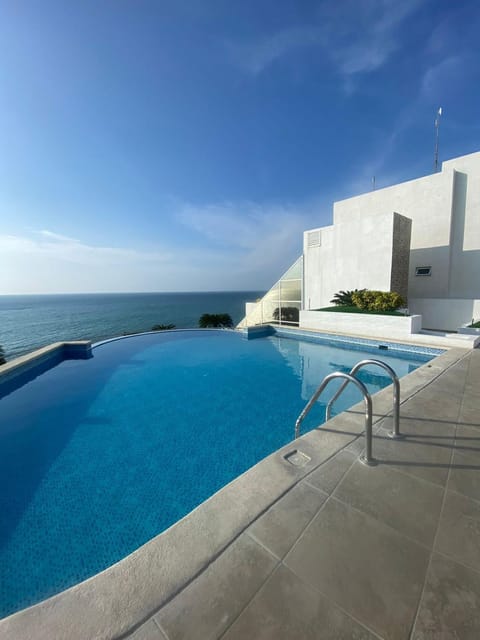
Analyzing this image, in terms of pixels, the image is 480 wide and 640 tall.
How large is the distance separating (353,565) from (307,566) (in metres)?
0.30

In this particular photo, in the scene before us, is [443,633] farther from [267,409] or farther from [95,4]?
[95,4]

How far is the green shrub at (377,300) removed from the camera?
38.3 feet

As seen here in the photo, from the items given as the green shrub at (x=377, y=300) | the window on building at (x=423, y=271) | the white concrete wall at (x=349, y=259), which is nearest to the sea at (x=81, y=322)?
the white concrete wall at (x=349, y=259)

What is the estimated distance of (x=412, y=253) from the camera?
1520 centimetres

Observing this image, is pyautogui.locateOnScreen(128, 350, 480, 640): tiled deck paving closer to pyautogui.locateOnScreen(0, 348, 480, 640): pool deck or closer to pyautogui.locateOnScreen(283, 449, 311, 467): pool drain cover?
pyautogui.locateOnScreen(0, 348, 480, 640): pool deck

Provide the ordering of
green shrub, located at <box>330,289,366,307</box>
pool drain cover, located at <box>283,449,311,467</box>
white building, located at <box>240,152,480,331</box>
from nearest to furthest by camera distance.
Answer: pool drain cover, located at <box>283,449,311,467</box> → white building, located at <box>240,152,480,331</box> → green shrub, located at <box>330,289,366,307</box>

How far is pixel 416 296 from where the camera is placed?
1520 centimetres

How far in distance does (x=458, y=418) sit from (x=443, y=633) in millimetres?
3125

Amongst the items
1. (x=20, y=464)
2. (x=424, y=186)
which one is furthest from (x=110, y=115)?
(x=424, y=186)

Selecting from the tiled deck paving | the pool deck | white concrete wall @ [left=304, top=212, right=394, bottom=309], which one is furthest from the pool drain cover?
white concrete wall @ [left=304, top=212, right=394, bottom=309]

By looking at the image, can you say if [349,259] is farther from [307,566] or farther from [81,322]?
[81,322]

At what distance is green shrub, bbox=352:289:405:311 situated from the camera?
459 inches

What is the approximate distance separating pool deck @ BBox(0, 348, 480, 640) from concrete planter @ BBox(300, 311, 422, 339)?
8703 millimetres

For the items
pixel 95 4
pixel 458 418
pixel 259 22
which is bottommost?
pixel 458 418
